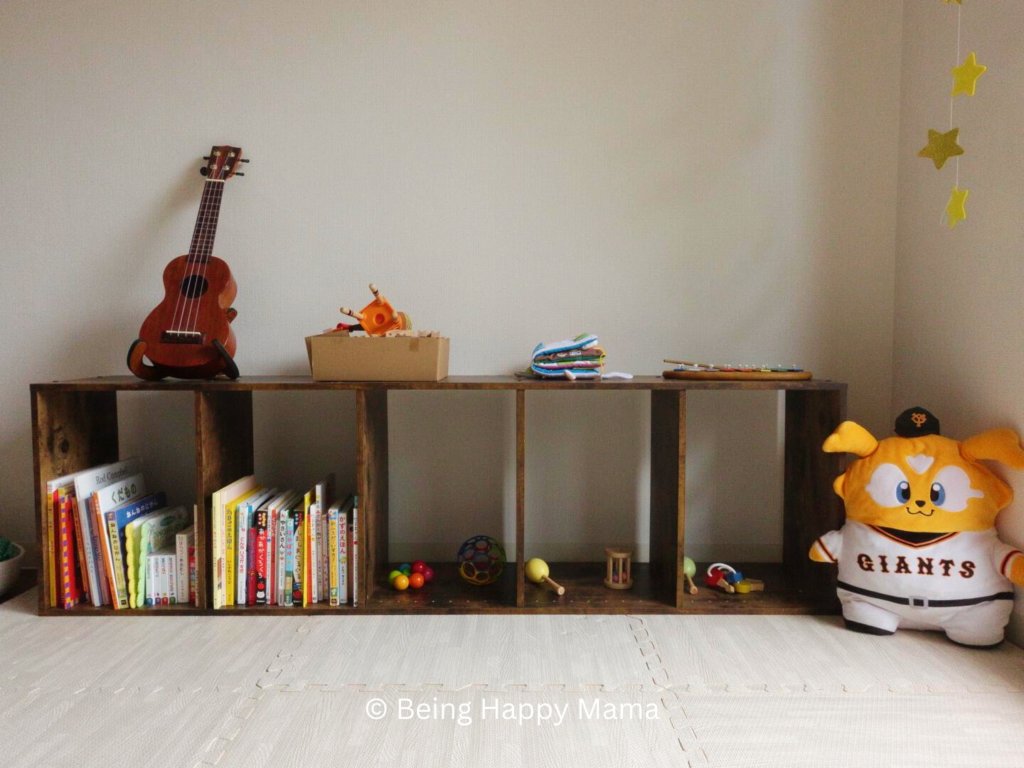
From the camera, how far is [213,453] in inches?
73.4

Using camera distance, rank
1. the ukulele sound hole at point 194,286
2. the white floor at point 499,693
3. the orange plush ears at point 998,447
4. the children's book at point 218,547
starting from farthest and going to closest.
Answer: the ukulele sound hole at point 194,286 < the children's book at point 218,547 < the orange plush ears at point 998,447 < the white floor at point 499,693

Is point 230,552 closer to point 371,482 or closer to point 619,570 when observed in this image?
point 371,482

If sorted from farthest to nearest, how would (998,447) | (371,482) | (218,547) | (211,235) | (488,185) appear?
(488,185) → (211,235) → (371,482) → (218,547) → (998,447)

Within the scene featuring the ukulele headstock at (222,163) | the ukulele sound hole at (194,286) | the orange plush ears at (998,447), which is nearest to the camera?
the orange plush ears at (998,447)

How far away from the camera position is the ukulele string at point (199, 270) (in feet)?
6.12

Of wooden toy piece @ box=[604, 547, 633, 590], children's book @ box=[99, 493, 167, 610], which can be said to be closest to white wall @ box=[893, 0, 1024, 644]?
wooden toy piece @ box=[604, 547, 633, 590]

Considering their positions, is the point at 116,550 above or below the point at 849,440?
below

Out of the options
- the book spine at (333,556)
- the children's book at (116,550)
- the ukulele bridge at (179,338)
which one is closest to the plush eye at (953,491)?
the book spine at (333,556)

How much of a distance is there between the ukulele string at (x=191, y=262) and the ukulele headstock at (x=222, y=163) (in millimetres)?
46

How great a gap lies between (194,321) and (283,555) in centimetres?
66

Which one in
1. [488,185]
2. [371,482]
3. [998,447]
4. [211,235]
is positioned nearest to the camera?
[998,447]

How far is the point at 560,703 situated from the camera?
1362 millimetres

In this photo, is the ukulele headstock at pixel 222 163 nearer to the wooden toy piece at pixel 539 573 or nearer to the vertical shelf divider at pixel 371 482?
the vertical shelf divider at pixel 371 482

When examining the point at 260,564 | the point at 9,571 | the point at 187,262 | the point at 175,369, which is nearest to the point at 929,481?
the point at 260,564
